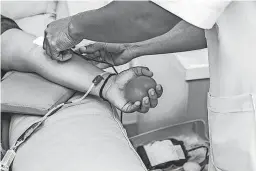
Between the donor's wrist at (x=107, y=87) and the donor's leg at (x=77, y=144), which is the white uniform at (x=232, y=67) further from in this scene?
the donor's wrist at (x=107, y=87)

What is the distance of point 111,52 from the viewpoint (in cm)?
143

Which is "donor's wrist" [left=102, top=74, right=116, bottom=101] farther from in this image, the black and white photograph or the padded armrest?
the padded armrest

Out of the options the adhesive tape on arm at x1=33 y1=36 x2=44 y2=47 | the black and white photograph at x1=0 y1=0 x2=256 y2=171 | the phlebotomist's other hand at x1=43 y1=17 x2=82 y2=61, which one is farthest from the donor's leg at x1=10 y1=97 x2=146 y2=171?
the adhesive tape on arm at x1=33 y1=36 x2=44 y2=47

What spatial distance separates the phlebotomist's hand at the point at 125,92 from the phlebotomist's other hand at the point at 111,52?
3.8 inches

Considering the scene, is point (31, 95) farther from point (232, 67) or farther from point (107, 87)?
point (232, 67)

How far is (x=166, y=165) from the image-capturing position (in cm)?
155

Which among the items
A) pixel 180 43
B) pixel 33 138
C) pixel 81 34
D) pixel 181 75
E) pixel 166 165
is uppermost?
pixel 81 34

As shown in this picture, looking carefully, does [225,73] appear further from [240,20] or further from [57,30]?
[57,30]

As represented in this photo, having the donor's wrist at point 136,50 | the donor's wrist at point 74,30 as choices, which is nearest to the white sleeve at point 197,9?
the donor's wrist at point 74,30

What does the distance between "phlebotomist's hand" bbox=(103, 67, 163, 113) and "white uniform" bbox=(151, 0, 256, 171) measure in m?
0.29

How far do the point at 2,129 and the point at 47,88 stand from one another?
0.19 m

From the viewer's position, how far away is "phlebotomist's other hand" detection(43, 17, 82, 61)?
1.19 metres

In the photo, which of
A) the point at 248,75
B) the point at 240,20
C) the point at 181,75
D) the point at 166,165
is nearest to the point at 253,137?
the point at 248,75

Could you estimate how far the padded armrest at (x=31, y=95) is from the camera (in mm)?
1299
